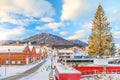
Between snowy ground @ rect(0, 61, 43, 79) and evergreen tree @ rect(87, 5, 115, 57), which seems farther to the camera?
evergreen tree @ rect(87, 5, 115, 57)

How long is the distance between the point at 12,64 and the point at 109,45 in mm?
34174

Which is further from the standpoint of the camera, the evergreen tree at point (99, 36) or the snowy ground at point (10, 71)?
the evergreen tree at point (99, 36)

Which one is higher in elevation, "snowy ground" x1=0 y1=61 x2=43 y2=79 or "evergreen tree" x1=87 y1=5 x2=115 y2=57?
"evergreen tree" x1=87 y1=5 x2=115 y2=57

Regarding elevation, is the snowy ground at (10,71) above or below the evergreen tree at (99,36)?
below

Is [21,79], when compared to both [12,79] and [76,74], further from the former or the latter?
[76,74]

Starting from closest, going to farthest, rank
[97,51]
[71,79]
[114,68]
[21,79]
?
[71,79] → [21,79] → [114,68] → [97,51]

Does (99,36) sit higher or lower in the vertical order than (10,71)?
higher

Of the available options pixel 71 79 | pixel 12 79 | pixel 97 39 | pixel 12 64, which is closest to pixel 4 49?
pixel 12 64

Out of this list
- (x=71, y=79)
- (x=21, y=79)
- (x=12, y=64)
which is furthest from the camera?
(x=12, y=64)

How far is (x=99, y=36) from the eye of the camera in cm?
6050

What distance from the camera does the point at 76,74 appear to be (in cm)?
1586

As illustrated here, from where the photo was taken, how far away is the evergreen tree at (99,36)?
59.5m

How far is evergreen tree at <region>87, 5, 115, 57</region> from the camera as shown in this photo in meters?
59.5

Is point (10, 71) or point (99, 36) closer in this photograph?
point (10, 71)
